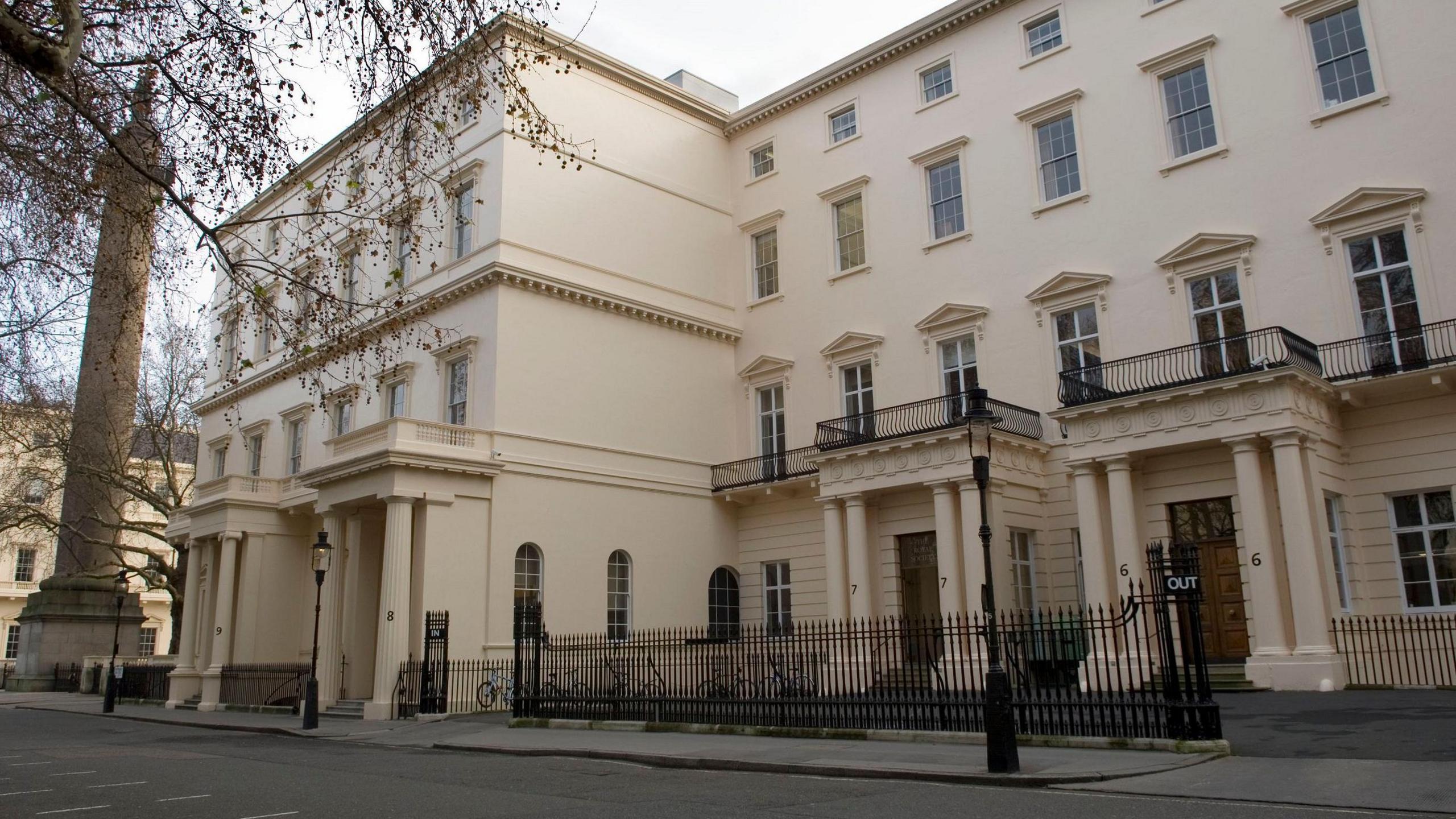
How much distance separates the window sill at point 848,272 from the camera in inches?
1125

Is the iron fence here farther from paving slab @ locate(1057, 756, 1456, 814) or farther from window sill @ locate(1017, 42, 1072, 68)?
paving slab @ locate(1057, 756, 1456, 814)

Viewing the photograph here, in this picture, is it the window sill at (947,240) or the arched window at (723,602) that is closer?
the window sill at (947,240)

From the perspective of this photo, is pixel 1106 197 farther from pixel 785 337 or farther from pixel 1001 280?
pixel 785 337

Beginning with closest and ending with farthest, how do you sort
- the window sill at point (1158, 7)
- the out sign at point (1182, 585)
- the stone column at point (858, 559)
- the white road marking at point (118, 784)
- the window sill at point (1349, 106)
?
the white road marking at point (118, 784), the out sign at point (1182, 585), the window sill at point (1349, 106), the window sill at point (1158, 7), the stone column at point (858, 559)

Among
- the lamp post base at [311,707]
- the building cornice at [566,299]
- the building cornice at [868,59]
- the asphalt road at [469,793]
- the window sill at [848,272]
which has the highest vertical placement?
the building cornice at [868,59]

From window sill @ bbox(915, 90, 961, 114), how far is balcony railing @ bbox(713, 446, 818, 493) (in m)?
9.42

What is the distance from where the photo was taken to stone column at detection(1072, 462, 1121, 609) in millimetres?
20328

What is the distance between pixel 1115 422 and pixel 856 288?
9.78 m

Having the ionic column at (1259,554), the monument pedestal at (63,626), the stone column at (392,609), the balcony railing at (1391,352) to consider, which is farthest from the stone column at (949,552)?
the monument pedestal at (63,626)

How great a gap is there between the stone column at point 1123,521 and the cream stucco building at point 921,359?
10 centimetres

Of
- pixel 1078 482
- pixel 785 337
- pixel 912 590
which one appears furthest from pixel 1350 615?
pixel 785 337

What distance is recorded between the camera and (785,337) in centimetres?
3042

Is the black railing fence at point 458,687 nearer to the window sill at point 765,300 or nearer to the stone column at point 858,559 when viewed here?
the stone column at point 858,559

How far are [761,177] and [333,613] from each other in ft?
56.7
